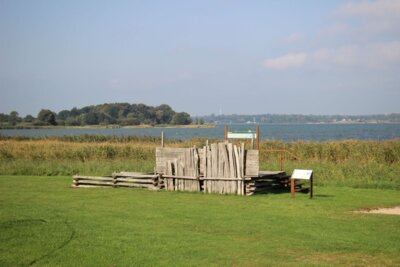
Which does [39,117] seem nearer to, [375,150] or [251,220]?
[375,150]

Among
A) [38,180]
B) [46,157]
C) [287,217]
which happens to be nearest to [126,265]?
[287,217]

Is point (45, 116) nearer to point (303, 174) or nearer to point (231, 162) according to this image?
point (231, 162)

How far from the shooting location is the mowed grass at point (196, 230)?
10938mm

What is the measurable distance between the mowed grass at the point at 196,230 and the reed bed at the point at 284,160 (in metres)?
4.85

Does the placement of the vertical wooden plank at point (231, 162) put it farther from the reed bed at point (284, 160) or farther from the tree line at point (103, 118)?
the tree line at point (103, 118)

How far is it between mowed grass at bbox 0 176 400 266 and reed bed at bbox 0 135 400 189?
191 inches

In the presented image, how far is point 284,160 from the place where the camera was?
32781 mm

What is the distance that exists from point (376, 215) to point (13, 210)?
35.5ft

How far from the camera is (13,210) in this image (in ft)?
54.5

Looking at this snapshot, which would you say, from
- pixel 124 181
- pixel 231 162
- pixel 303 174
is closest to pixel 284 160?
pixel 231 162

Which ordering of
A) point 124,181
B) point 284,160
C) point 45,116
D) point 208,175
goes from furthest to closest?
1. point 45,116
2. point 284,160
3. point 124,181
4. point 208,175

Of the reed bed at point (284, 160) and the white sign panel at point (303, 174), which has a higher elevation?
the white sign panel at point (303, 174)

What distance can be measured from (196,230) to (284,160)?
19.8 meters

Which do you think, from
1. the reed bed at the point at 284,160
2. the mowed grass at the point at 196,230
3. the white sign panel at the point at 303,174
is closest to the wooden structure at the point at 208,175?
the mowed grass at the point at 196,230
